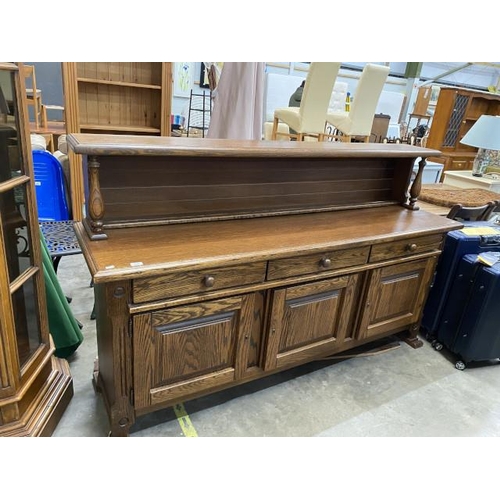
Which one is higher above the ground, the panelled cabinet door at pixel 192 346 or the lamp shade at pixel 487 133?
the lamp shade at pixel 487 133

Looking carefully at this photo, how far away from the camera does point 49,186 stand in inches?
140

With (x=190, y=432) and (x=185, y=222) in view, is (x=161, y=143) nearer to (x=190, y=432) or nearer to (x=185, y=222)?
(x=185, y=222)

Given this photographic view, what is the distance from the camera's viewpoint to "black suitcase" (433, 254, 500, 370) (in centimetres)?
209

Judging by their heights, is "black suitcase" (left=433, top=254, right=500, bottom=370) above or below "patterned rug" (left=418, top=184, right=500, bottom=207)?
below

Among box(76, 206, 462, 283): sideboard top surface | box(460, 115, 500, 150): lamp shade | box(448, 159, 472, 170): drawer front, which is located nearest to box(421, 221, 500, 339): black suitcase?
box(76, 206, 462, 283): sideboard top surface

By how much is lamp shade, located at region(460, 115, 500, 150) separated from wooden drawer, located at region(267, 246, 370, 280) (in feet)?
7.30

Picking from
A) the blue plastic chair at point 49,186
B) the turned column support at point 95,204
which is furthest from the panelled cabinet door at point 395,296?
the blue plastic chair at point 49,186

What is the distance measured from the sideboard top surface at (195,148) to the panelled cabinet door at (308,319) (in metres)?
0.59

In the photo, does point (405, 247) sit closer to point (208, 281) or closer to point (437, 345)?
point (437, 345)

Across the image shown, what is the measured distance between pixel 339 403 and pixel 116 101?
3.31 meters

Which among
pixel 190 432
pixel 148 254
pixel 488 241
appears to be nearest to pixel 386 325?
pixel 488 241

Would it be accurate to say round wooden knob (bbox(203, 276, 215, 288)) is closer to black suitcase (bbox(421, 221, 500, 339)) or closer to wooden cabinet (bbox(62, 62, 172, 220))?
black suitcase (bbox(421, 221, 500, 339))

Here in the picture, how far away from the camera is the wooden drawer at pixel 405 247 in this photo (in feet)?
6.19

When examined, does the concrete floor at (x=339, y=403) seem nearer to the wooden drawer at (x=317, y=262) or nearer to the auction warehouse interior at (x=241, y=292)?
the auction warehouse interior at (x=241, y=292)
